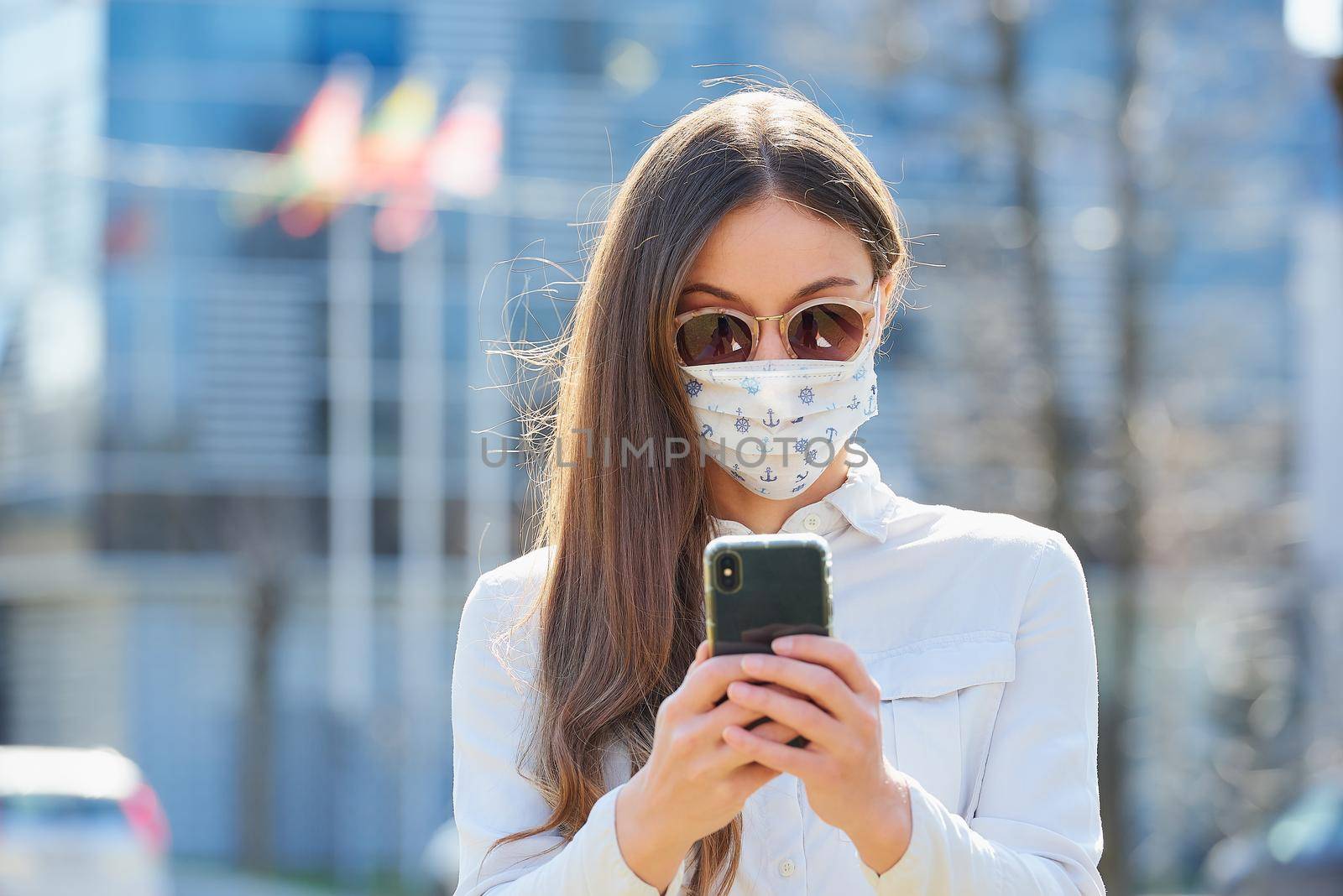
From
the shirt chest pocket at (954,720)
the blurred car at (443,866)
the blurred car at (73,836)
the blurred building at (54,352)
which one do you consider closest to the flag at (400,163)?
the blurred building at (54,352)

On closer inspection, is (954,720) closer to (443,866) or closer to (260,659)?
(443,866)

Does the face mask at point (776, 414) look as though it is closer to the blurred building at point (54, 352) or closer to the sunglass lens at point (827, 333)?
the sunglass lens at point (827, 333)

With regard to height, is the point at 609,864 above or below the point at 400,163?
below

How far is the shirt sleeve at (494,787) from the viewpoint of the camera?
6.31 feet

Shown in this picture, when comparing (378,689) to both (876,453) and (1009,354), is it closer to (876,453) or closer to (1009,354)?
(876,453)

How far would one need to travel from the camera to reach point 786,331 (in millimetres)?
2186

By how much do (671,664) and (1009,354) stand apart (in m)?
11.3

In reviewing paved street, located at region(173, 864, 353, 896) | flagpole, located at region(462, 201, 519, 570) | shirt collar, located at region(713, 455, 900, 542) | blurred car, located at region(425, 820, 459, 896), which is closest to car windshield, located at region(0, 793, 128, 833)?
blurred car, located at region(425, 820, 459, 896)

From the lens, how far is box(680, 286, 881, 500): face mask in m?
2.20

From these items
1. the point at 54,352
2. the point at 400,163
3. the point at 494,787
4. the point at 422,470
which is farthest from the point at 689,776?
the point at 54,352

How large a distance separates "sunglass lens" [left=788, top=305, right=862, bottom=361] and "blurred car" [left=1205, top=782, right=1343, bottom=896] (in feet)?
26.4

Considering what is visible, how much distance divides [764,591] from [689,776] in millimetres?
201

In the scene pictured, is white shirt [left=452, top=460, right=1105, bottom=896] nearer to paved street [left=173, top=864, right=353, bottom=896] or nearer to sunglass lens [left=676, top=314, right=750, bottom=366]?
sunglass lens [left=676, top=314, right=750, bottom=366]

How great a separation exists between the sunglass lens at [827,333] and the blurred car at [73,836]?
29.9 ft
